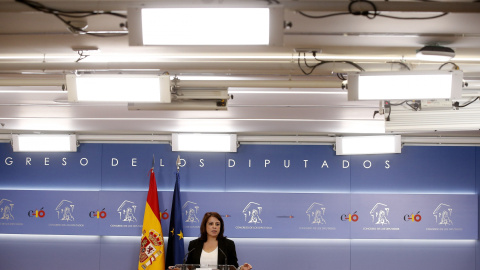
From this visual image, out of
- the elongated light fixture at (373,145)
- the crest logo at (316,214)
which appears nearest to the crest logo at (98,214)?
the crest logo at (316,214)

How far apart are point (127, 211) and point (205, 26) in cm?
565

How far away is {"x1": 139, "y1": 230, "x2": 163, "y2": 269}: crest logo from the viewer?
287 inches

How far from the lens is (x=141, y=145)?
7.85 m

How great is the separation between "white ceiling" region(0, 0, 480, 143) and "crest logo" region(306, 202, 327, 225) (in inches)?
80.3

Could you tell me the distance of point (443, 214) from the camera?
299 inches

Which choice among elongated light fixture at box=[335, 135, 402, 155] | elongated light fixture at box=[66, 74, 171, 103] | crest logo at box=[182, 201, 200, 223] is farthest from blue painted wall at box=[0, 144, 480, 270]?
elongated light fixture at box=[66, 74, 171, 103]

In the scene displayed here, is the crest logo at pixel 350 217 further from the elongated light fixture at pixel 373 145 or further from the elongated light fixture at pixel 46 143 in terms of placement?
the elongated light fixture at pixel 46 143

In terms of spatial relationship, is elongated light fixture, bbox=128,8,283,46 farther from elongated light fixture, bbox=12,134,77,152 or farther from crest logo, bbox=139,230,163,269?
elongated light fixture, bbox=12,134,77,152

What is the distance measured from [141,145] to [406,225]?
3.65m

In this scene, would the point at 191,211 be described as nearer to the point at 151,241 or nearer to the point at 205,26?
the point at 151,241

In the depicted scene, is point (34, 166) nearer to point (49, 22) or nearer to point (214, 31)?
point (49, 22)

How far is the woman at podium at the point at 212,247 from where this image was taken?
4.77 m

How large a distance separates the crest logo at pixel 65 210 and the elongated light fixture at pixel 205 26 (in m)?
5.79

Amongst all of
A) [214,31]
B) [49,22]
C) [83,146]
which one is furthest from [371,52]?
[83,146]
